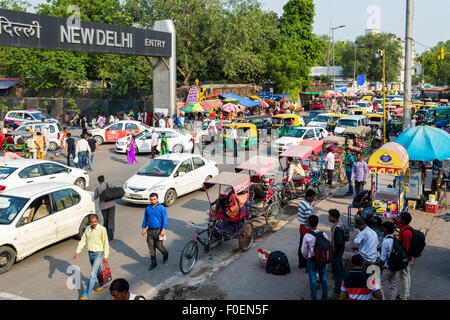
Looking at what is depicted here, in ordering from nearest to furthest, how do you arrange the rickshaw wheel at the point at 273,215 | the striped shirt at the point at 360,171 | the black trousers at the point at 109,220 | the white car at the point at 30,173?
the black trousers at the point at 109,220
the rickshaw wheel at the point at 273,215
the white car at the point at 30,173
the striped shirt at the point at 360,171

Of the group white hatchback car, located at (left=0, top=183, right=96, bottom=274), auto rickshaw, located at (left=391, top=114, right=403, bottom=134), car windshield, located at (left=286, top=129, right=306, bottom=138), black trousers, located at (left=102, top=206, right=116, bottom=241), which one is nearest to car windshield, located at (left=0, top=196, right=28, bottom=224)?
white hatchback car, located at (left=0, top=183, right=96, bottom=274)

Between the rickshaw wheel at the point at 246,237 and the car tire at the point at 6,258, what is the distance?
4.82 metres

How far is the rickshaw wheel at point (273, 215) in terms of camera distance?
1186 cm

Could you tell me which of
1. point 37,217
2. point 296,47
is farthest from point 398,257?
point 296,47

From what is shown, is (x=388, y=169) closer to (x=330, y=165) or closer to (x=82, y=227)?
(x=330, y=165)

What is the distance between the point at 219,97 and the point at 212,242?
31905mm

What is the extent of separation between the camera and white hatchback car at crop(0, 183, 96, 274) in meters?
9.07

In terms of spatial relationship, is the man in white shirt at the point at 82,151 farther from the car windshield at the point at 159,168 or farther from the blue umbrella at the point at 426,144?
the blue umbrella at the point at 426,144

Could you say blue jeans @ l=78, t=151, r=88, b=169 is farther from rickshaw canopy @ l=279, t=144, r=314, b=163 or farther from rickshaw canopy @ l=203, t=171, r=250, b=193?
rickshaw canopy @ l=203, t=171, r=250, b=193

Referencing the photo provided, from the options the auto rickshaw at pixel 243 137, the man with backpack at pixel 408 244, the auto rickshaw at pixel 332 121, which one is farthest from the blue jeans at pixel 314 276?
the auto rickshaw at pixel 332 121

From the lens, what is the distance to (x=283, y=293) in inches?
323

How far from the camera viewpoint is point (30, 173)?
13.8 m

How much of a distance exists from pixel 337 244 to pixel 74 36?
72.6 ft

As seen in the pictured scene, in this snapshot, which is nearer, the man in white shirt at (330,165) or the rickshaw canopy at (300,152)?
the rickshaw canopy at (300,152)
